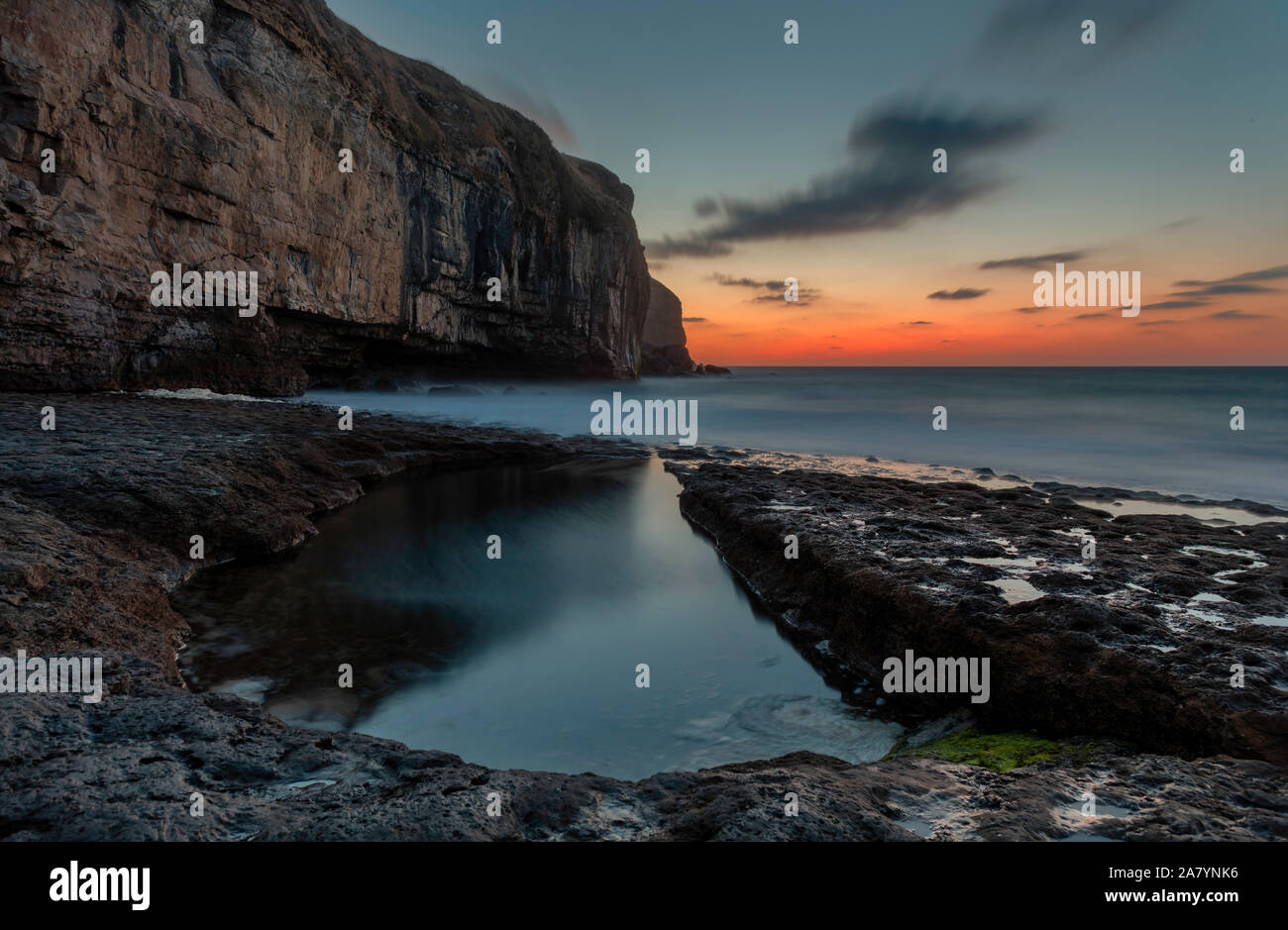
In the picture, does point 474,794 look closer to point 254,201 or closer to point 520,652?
point 520,652

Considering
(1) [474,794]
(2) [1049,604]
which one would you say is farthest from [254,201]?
(2) [1049,604]

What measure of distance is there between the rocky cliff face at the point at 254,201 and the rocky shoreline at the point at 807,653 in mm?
6767

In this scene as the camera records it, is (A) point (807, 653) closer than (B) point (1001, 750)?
No

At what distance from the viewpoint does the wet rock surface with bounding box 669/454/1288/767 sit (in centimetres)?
362

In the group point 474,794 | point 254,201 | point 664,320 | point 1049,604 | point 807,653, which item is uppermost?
point 664,320

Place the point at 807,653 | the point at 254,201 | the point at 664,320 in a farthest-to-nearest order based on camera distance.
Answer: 1. the point at 664,320
2. the point at 254,201
3. the point at 807,653

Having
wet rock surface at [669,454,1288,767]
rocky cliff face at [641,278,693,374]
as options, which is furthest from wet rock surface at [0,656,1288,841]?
rocky cliff face at [641,278,693,374]

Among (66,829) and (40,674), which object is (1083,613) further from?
(40,674)

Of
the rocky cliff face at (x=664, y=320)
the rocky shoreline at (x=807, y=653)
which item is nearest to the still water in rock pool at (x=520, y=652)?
the rocky shoreline at (x=807, y=653)

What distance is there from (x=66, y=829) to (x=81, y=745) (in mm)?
760

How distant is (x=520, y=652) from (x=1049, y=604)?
13.5ft

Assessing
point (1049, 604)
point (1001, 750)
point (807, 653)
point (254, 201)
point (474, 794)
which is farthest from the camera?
point (254, 201)

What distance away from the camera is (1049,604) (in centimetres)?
463
